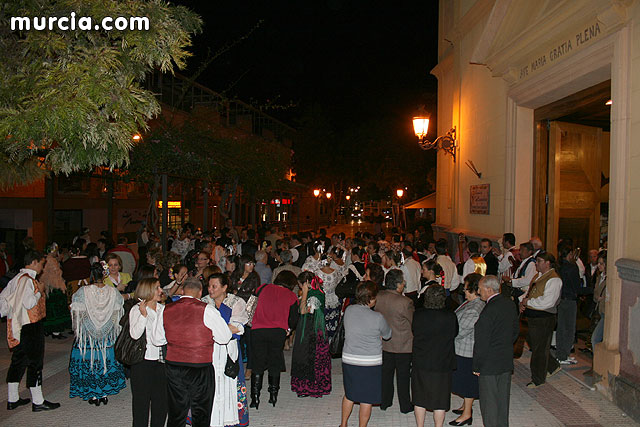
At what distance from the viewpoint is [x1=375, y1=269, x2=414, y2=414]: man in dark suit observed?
5.79m

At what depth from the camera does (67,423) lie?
5926 millimetres

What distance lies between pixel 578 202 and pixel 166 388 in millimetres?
10004

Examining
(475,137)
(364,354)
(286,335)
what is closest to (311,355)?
(286,335)

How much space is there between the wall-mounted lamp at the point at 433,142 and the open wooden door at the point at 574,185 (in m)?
3.71

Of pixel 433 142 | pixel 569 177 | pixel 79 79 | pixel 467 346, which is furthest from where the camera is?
pixel 433 142

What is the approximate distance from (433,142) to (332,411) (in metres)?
9.96

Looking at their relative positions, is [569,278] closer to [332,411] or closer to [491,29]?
[332,411]

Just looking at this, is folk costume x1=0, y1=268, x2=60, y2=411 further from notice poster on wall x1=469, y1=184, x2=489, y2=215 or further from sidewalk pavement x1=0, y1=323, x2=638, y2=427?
notice poster on wall x1=469, y1=184, x2=489, y2=215

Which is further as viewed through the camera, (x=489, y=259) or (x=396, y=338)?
(x=489, y=259)

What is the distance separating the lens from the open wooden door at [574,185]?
11016 mm

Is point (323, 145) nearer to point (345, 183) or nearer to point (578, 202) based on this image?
point (345, 183)

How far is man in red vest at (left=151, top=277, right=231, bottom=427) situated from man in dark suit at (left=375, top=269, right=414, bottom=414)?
1901mm

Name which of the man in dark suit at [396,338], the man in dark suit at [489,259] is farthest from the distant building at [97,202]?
the man in dark suit at [396,338]

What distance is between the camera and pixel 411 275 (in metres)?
8.77
